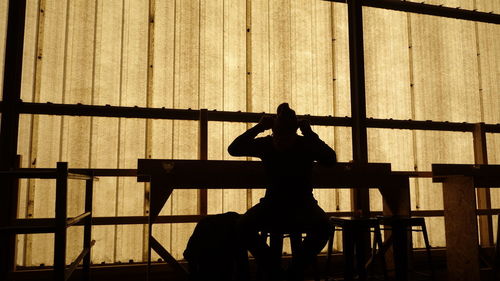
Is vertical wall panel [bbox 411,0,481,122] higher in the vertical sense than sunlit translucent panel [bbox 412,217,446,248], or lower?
higher

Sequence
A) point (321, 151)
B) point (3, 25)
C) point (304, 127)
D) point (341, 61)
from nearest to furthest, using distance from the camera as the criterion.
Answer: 1. point (321, 151)
2. point (304, 127)
3. point (3, 25)
4. point (341, 61)

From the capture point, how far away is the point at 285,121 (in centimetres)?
265

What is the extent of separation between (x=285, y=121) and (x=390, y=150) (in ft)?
9.58

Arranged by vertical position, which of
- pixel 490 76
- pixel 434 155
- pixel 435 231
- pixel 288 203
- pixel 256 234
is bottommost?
pixel 435 231

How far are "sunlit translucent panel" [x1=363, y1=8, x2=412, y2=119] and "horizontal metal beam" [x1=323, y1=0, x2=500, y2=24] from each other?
0.30 ft

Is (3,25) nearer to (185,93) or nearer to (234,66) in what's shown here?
(185,93)

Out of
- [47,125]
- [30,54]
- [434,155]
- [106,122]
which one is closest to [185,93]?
[106,122]

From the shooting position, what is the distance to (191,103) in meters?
4.62

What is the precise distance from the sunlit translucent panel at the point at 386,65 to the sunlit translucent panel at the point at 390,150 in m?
0.22

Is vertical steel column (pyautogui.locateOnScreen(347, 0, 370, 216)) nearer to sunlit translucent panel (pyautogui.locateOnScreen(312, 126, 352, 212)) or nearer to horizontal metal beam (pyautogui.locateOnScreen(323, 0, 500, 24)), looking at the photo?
sunlit translucent panel (pyautogui.locateOnScreen(312, 126, 352, 212))

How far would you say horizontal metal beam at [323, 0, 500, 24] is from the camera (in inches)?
209

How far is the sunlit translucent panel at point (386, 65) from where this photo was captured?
5.24m

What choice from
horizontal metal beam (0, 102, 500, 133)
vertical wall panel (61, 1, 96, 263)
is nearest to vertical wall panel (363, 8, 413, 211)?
horizontal metal beam (0, 102, 500, 133)

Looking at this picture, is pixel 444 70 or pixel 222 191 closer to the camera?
pixel 222 191
